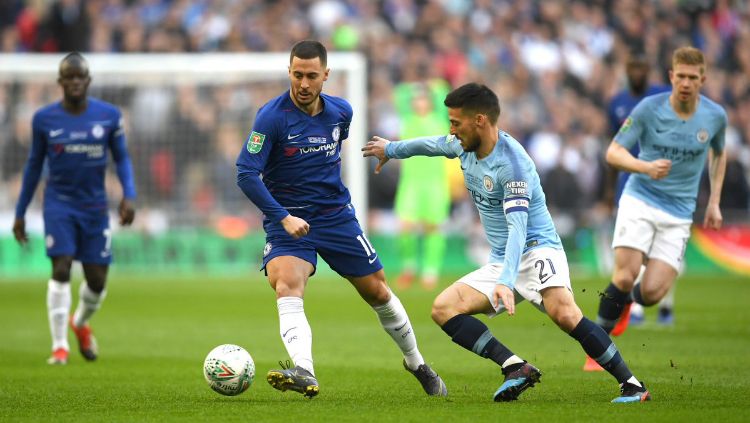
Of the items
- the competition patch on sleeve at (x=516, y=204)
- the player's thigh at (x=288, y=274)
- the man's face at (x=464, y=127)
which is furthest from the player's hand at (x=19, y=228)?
the competition patch on sleeve at (x=516, y=204)

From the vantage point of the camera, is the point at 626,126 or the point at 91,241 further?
the point at 91,241

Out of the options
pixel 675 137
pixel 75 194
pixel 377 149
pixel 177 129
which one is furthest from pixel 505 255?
pixel 177 129

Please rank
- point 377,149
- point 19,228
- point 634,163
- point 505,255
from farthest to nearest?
point 19,228
point 634,163
point 377,149
point 505,255

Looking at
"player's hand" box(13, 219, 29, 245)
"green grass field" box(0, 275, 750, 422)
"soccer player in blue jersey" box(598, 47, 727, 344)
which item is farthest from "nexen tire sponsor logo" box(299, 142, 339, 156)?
"player's hand" box(13, 219, 29, 245)

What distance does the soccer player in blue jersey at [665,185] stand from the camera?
33.2 feet

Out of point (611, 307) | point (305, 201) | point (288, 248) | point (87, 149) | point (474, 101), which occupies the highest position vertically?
point (474, 101)

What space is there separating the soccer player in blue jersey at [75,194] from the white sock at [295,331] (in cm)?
382

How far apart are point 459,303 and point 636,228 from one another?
2859mm

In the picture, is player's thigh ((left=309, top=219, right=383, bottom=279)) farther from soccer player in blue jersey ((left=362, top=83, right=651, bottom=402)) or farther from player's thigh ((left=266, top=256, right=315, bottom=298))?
soccer player in blue jersey ((left=362, top=83, right=651, bottom=402))

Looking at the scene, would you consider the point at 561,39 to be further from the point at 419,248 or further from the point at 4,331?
the point at 4,331

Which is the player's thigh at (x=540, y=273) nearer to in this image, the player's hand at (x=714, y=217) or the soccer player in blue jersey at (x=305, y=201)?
the soccer player in blue jersey at (x=305, y=201)

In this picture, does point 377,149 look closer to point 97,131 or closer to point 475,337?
point 475,337

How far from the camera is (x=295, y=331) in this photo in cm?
819

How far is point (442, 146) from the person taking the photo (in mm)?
8391
